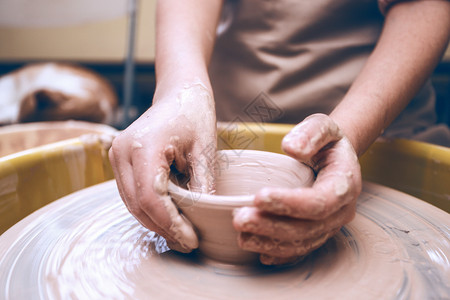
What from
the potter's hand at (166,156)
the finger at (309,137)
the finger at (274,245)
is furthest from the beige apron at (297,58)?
the finger at (274,245)

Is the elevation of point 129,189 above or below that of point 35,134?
above

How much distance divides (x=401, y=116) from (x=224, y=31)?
0.60m

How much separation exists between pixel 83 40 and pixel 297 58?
115 inches

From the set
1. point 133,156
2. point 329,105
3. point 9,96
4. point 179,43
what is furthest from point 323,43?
point 9,96

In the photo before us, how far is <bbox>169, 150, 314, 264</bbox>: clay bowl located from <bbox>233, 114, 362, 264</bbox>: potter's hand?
0.15ft

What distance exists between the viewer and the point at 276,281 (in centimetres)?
53

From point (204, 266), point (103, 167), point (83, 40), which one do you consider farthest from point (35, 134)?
point (83, 40)

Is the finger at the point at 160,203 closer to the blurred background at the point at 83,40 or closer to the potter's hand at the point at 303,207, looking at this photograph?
the potter's hand at the point at 303,207

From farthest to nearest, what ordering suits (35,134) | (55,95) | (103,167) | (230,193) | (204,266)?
(55,95)
(35,134)
(103,167)
(230,193)
(204,266)

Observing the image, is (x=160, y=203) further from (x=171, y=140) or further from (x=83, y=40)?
(x=83, y=40)

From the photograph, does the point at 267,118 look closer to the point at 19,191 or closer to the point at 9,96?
the point at 19,191

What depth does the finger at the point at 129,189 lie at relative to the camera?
58 cm

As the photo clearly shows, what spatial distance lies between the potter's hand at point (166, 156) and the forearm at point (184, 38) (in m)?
0.06

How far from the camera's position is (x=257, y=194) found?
460mm
